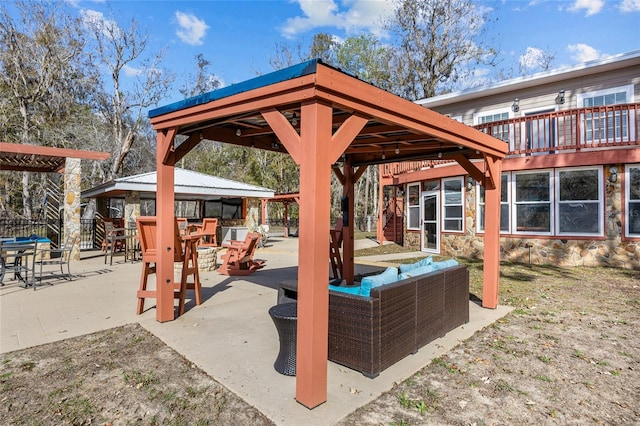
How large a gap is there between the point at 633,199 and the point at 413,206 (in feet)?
20.4

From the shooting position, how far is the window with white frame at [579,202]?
9.08m

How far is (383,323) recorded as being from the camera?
3072 millimetres

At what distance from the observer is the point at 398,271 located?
3914 millimetres

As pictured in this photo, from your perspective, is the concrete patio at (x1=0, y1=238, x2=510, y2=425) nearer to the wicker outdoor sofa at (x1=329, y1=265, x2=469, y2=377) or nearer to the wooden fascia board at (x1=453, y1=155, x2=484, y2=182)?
the wicker outdoor sofa at (x1=329, y1=265, x2=469, y2=377)

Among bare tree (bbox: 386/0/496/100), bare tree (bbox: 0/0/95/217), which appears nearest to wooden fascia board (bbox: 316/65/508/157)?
bare tree (bbox: 386/0/496/100)

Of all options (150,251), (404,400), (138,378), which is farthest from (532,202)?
(138,378)

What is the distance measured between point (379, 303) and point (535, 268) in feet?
25.9

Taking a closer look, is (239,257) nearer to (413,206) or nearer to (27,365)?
(27,365)

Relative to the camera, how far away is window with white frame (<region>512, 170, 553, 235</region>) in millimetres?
Answer: 9688

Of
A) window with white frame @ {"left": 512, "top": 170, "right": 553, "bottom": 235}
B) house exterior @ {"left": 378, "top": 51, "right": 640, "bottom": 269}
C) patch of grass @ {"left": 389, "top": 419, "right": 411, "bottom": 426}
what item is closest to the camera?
patch of grass @ {"left": 389, "top": 419, "right": 411, "bottom": 426}

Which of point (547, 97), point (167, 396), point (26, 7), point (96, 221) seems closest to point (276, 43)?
point (26, 7)

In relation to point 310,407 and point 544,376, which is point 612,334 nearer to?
point 544,376

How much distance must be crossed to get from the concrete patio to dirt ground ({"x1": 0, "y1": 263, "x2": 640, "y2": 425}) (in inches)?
5.4

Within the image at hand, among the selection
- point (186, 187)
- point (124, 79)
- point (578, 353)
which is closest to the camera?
point (578, 353)
